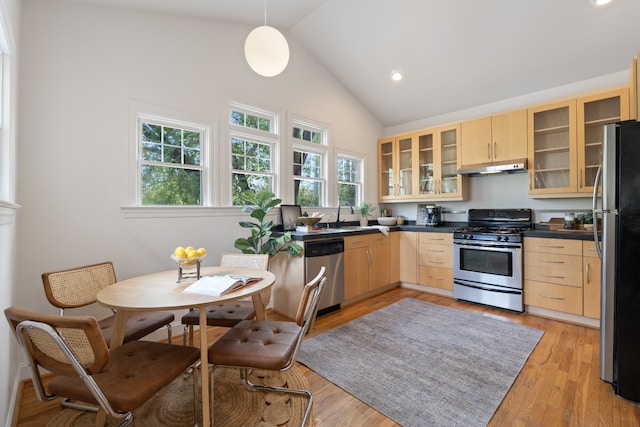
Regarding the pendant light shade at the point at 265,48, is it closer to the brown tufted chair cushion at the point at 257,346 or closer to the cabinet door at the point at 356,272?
the brown tufted chair cushion at the point at 257,346

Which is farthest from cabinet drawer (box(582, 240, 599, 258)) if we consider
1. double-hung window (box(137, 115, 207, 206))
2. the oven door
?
double-hung window (box(137, 115, 207, 206))

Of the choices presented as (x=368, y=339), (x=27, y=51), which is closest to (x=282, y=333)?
(x=368, y=339)

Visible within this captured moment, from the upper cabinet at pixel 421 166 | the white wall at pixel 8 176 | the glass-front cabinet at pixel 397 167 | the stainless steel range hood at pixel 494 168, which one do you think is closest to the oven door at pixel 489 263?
the upper cabinet at pixel 421 166

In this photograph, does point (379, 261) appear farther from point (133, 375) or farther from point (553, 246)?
point (133, 375)

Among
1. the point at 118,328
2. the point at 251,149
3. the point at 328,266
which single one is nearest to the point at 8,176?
the point at 118,328

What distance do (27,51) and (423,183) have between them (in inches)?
178

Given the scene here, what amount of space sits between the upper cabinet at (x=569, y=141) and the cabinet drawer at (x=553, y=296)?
1083 millimetres

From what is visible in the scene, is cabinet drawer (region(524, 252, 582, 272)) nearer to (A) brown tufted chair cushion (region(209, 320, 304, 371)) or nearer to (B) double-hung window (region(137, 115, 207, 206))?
(A) brown tufted chair cushion (region(209, 320, 304, 371))

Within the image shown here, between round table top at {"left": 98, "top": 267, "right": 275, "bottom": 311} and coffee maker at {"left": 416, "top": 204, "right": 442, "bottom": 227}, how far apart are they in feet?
10.5

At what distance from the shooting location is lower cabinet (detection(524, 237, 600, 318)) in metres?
2.88

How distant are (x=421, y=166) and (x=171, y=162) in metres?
3.51

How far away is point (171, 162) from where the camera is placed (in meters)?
2.84

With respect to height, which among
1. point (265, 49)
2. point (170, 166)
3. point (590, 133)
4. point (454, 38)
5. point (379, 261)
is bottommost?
point (379, 261)

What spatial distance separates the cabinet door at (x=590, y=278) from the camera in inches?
112
